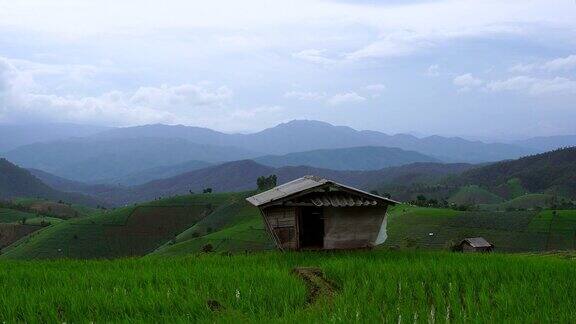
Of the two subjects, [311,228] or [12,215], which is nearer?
[311,228]

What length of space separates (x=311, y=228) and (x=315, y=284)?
682 cm

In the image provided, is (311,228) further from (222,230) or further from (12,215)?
(12,215)

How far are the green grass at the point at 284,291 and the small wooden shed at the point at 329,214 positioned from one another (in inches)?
81.9

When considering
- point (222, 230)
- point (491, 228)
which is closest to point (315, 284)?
point (491, 228)

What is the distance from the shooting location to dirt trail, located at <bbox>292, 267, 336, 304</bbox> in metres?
10.2

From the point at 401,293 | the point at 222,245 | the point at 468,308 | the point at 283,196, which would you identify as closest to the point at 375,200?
the point at 283,196

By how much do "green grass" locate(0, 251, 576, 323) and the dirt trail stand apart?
0.68ft

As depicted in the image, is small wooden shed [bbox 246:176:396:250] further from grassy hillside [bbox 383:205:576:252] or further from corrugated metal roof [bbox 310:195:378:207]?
grassy hillside [bbox 383:205:576:252]

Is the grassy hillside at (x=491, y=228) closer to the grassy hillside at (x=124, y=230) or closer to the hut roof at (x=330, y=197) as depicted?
the grassy hillside at (x=124, y=230)

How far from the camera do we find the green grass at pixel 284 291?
8.51m

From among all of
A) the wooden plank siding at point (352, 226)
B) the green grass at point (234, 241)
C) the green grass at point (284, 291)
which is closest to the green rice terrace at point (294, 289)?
the green grass at point (284, 291)

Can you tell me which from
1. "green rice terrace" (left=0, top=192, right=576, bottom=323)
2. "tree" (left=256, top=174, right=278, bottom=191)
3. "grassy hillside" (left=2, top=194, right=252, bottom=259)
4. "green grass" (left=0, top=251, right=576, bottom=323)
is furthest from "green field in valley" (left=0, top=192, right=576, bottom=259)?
"green grass" (left=0, top=251, right=576, bottom=323)

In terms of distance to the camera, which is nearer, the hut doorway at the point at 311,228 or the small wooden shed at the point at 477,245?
the hut doorway at the point at 311,228

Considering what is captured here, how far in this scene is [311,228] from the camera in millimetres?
17812
